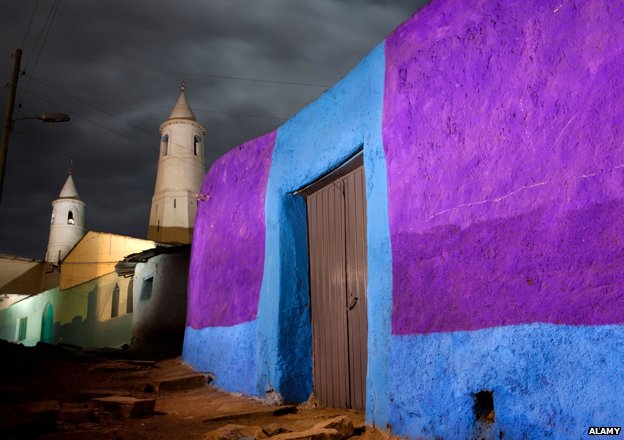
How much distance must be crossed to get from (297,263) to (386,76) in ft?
7.55

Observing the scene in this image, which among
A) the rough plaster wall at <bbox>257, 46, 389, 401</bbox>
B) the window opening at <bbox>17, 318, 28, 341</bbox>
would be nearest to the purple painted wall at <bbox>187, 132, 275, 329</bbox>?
the rough plaster wall at <bbox>257, 46, 389, 401</bbox>

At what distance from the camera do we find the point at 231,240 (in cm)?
721

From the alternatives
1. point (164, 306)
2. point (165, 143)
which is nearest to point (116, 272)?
point (164, 306)

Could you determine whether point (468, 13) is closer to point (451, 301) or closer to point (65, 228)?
point (451, 301)

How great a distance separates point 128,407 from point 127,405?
0.13 feet

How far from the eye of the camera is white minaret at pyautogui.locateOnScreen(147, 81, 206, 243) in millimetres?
32594

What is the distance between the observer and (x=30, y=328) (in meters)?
30.2

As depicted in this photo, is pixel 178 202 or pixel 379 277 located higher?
pixel 178 202

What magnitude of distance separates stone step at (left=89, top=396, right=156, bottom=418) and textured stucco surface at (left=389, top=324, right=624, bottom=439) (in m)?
2.74

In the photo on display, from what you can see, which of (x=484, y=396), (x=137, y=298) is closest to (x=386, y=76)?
(x=484, y=396)

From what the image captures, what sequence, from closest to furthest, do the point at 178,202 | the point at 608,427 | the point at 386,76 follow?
the point at 608,427 → the point at 386,76 → the point at 178,202

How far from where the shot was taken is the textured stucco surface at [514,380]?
8.66 ft

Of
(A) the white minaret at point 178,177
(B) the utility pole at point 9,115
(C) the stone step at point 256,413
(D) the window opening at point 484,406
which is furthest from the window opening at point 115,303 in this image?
(D) the window opening at point 484,406

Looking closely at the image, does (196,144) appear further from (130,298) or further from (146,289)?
(146,289)
